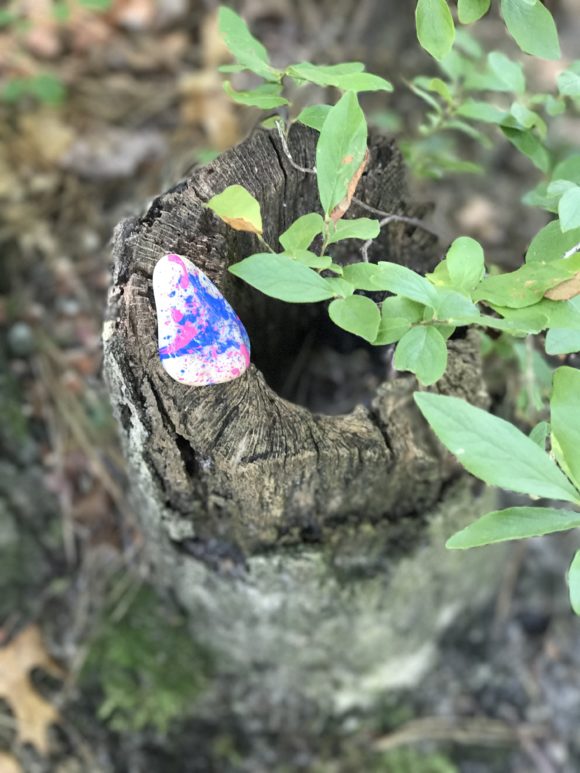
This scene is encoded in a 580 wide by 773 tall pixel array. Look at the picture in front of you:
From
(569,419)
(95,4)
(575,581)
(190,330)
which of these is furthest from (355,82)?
(95,4)

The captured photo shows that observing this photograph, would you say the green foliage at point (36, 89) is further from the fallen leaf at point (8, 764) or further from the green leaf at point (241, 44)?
the fallen leaf at point (8, 764)

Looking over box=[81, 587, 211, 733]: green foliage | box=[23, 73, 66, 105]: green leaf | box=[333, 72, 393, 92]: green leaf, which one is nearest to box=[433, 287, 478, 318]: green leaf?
box=[333, 72, 393, 92]: green leaf

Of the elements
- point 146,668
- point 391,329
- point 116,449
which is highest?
point 391,329

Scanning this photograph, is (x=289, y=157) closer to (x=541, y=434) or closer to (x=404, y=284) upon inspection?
(x=404, y=284)

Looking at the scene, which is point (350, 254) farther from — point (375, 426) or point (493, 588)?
point (493, 588)

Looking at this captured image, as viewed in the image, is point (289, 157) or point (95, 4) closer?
point (289, 157)

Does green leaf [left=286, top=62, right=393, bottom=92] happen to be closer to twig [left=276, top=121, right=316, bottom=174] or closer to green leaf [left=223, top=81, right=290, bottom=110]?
green leaf [left=223, top=81, right=290, bottom=110]

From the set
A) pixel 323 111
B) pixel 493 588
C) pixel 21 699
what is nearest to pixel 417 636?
pixel 493 588
